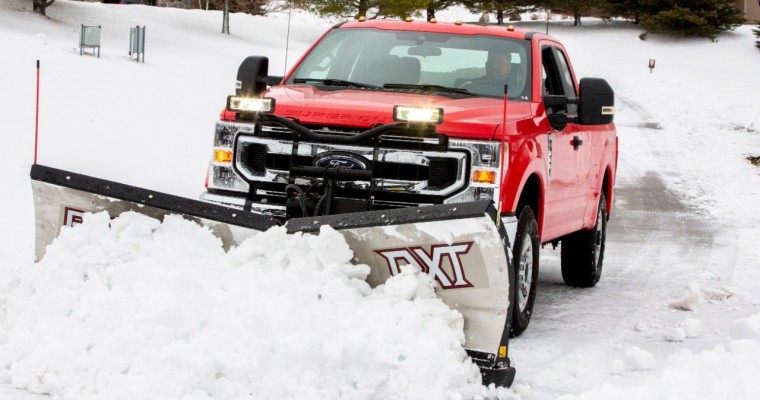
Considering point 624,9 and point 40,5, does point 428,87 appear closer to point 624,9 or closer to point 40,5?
point 40,5

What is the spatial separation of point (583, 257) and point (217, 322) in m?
4.50

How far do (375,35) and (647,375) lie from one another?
117 inches

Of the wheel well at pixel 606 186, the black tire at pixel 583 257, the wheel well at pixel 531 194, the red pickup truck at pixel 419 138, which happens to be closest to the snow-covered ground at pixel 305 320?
the black tire at pixel 583 257

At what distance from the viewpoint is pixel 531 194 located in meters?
6.98

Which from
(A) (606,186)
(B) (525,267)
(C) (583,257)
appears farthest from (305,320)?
(A) (606,186)

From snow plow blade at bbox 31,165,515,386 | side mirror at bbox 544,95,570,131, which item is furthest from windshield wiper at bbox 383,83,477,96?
snow plow blade at bbox 31,165,515,386

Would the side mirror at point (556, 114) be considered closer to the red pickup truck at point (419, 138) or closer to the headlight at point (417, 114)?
the red pickup truck at point (419, 138)

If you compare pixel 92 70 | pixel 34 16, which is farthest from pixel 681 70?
pixel 92 70

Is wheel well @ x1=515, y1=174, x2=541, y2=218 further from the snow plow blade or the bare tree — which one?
the bare tree

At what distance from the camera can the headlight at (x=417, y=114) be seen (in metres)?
6.06

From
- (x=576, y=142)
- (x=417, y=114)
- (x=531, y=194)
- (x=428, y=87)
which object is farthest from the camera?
(x=576, y=142)

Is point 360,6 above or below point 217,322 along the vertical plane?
below

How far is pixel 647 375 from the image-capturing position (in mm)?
5840

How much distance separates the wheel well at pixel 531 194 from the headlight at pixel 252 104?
4.81ft
